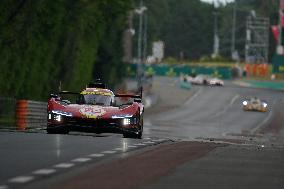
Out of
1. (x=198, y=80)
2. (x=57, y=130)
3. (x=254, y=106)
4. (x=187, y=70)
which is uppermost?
(x=187, y=70)

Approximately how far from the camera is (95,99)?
30016 millimetres

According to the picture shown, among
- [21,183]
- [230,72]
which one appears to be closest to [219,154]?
[21,183]

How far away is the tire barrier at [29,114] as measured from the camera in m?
→ 36.2

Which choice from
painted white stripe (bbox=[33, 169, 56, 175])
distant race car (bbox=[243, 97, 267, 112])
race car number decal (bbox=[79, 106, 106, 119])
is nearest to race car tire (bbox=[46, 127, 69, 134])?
race car number decal (bbox=[79, 106, 106, 119])

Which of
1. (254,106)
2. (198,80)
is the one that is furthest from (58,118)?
(198,80)

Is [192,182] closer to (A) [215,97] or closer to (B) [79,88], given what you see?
(B) [79,88]

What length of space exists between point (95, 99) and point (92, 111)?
1.59 m

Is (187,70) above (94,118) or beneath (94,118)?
above

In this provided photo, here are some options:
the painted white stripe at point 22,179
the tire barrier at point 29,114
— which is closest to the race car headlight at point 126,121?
the tire barrier at point 29,114

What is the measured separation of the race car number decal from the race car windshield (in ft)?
3.87

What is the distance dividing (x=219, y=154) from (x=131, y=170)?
5298mm

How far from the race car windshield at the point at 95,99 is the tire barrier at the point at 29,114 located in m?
5.23

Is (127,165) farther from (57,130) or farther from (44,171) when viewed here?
(57,130)

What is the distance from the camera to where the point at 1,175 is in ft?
46.4
